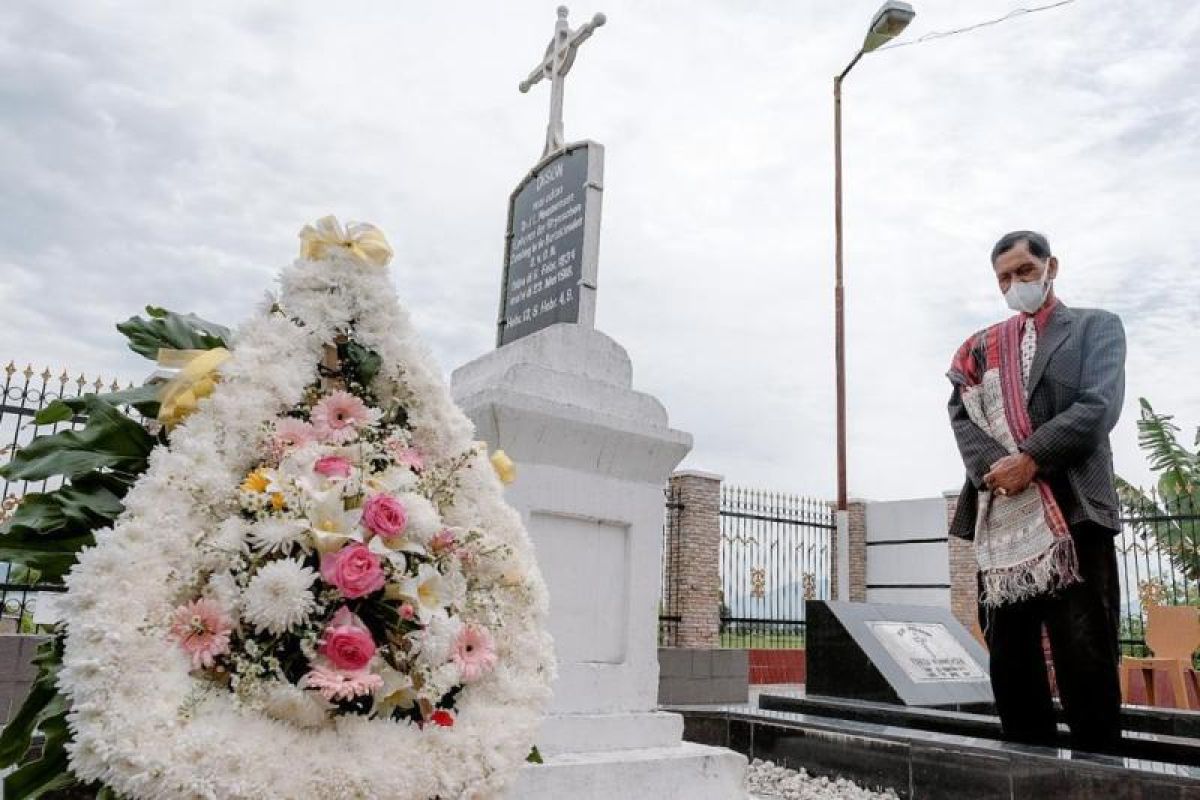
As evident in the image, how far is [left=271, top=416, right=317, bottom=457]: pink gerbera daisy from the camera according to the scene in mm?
1734

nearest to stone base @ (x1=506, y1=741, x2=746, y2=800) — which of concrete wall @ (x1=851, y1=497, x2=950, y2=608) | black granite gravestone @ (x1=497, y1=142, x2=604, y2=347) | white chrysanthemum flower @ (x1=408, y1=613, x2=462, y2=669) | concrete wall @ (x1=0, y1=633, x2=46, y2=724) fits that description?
white chrysanthemum flower @ (x1=408, y1=613, x2=462, y2=669)

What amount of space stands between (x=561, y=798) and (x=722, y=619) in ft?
37.8

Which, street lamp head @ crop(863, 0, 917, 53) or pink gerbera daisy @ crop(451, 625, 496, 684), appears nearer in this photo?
pink gerbera daisy @ crop(451, 625, 496, 684)

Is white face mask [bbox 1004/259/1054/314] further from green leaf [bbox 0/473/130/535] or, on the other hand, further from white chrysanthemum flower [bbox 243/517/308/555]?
green leaf [bbox 0/473/130/535]

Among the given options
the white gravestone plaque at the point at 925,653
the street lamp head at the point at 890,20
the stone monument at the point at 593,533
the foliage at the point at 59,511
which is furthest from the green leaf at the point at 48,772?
the street lamp head at the point at 890,20

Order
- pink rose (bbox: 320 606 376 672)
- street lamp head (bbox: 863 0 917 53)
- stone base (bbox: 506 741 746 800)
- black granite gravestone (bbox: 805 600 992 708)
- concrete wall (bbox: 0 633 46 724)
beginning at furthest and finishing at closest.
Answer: street lamp head (bbox: 863 0 917 53), concrete wall (bbox: 0 633 46 724), black granite gravestone (bbox: 805 600 992 708), stone base (bbox: 506 741 746 800), pink rose (bbox: 320 606 376 672)

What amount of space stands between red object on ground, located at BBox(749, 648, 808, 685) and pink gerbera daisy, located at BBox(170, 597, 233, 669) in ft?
38.6

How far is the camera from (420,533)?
169 cm

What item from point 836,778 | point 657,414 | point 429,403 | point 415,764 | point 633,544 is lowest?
point 836,778

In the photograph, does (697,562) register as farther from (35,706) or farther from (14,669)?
(35,706)

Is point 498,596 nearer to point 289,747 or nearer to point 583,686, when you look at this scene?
point 289,747

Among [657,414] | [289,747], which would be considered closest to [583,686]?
[657,414]

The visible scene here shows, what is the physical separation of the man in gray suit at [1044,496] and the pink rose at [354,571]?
258 cm

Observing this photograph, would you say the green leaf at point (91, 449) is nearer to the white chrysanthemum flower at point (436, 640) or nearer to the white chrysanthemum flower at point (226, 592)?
the white chrysanthemum flower at point (226, 592)
